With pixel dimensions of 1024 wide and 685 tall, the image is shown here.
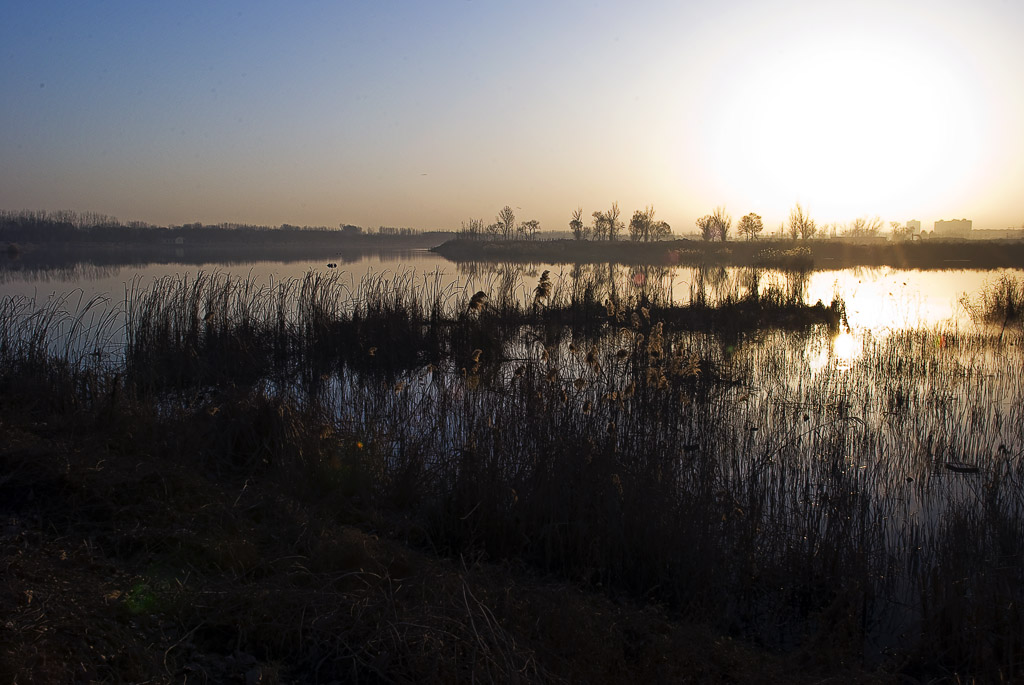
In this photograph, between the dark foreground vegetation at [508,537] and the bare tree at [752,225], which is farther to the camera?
the bare tree at [752,225]

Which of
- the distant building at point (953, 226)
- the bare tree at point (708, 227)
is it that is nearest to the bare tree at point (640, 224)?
the bare tree at point (708, 227)

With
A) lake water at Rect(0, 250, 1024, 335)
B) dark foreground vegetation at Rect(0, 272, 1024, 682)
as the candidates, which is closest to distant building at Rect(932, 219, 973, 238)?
lake water at Rect(0, 250, 1024, 335)

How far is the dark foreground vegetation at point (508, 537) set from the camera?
2.34m

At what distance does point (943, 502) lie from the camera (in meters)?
4.70

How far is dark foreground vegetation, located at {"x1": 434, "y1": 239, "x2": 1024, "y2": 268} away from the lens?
34281mm

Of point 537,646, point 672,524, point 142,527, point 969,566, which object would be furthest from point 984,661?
point 142,527

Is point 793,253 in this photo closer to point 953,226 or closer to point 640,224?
point 640,224

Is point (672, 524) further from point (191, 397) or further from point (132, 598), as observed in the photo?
point (191, 397)

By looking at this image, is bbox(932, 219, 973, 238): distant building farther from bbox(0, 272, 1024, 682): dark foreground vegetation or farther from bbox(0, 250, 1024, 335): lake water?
bbox(0, 272, 1024, 682): dark foreground vegetation

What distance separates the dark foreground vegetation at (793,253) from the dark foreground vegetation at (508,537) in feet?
87.9

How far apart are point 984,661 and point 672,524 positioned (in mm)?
1439

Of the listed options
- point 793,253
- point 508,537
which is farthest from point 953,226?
point 508,537

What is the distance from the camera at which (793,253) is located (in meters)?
32.4

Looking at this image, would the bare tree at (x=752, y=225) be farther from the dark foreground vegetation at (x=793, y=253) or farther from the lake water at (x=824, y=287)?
the lake water at (x=824, y=287)
